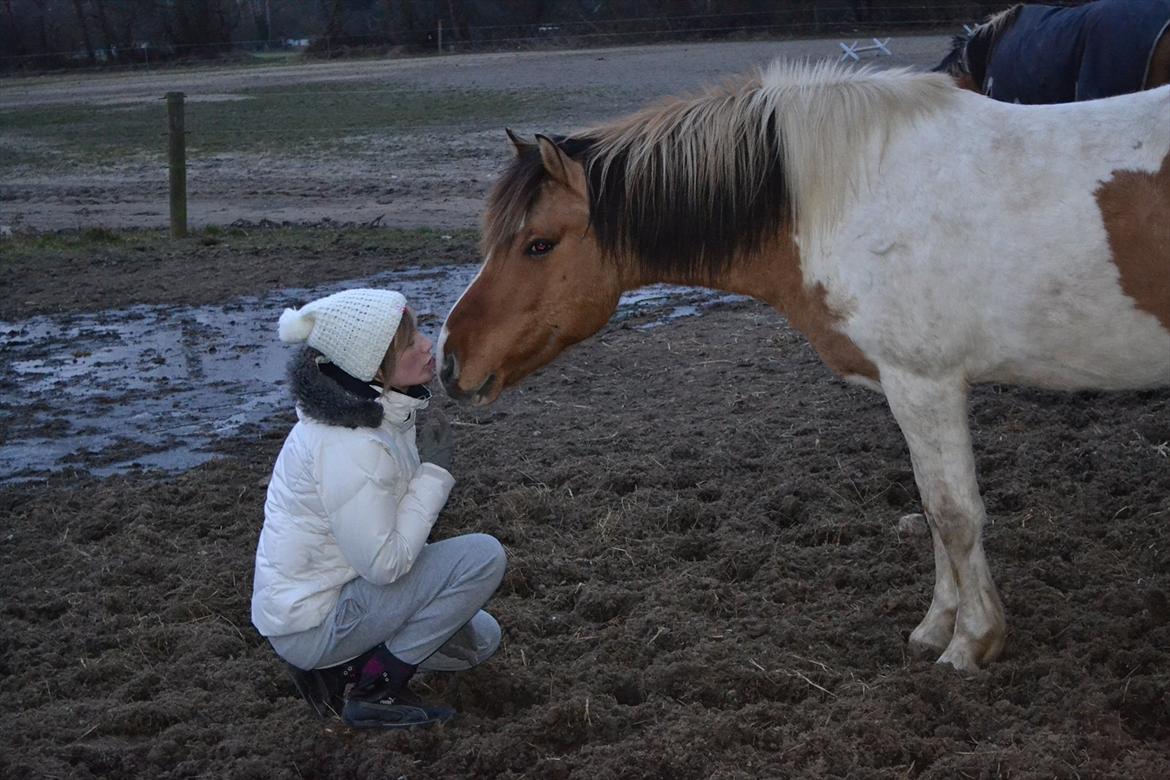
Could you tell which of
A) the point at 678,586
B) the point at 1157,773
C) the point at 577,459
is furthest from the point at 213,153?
the point at 1157,773

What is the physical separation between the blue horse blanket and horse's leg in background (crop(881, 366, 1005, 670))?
253 cm

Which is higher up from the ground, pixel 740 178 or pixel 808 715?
pixel 740 178

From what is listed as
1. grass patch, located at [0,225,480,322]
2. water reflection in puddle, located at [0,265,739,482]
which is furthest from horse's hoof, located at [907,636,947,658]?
grass patch, located at [0,225,480,322]

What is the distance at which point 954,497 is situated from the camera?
11.1 feet

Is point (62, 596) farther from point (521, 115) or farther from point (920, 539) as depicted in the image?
point (521, 115)

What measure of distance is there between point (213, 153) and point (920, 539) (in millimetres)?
15278

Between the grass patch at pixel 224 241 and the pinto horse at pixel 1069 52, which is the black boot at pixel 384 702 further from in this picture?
the grass patch at pixel 224 241

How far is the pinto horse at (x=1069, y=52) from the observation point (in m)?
5.43

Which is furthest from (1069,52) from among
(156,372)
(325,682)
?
(156,372)

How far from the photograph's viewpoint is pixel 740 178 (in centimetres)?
351

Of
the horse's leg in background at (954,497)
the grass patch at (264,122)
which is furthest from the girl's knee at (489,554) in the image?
the grass patch at (264,122)

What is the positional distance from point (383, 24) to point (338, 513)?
35.4 metres

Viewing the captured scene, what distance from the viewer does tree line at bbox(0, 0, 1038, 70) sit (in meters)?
28.4

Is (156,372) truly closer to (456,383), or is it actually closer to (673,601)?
(456,383)
